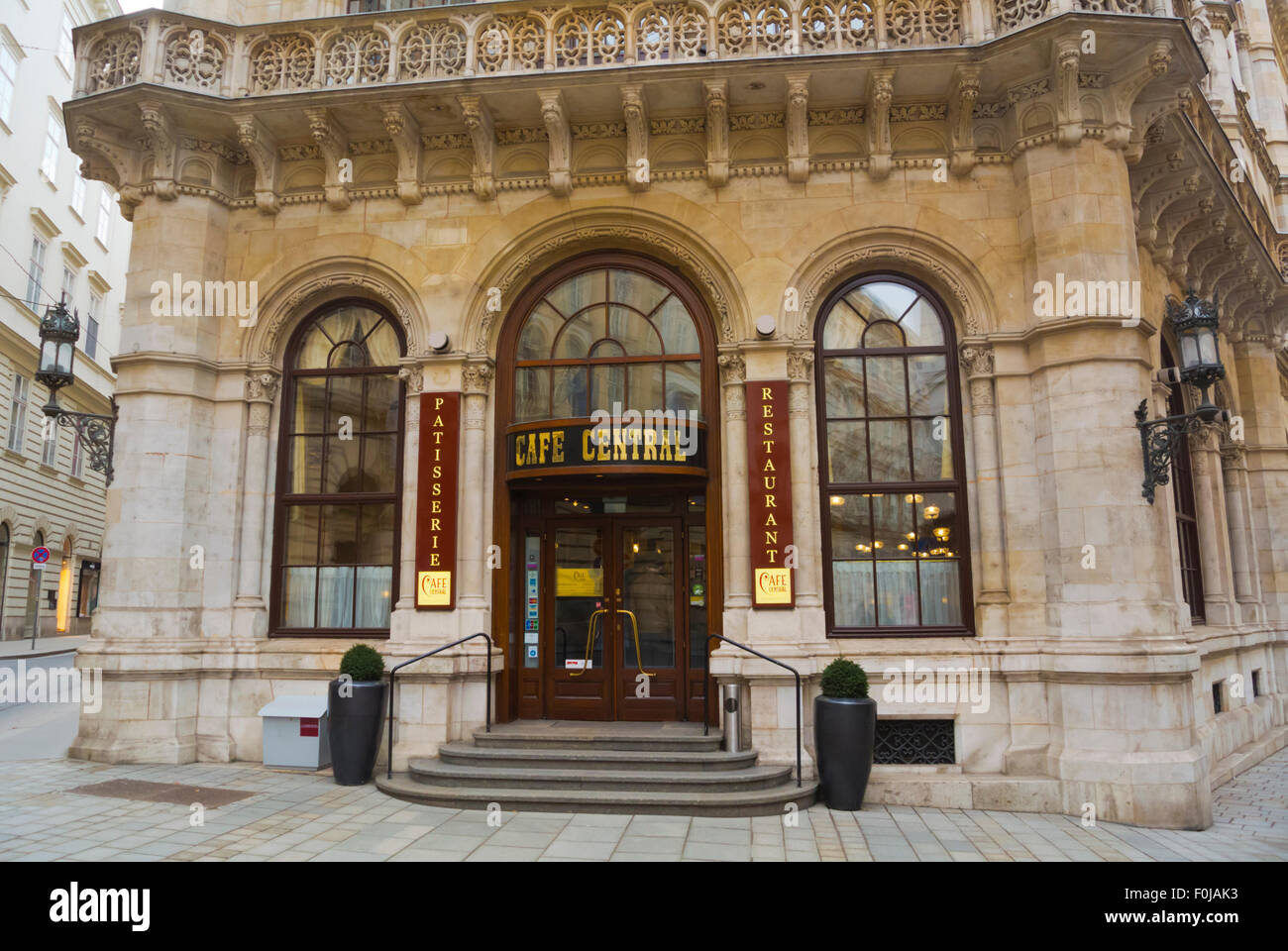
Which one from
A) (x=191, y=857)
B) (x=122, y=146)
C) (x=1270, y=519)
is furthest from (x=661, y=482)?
(x=1270, y=519)

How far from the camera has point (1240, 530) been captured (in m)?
14.0

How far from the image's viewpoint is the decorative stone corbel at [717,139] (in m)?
9.85

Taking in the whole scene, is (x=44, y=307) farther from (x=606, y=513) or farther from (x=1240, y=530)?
(x=1240, y=530)

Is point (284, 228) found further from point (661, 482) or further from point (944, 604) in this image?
point (944, 604)

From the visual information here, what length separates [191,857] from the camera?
21.2 ft

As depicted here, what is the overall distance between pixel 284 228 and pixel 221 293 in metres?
1.17

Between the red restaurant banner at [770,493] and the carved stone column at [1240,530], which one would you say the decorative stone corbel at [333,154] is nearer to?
the red restaurant banner at [770,493]

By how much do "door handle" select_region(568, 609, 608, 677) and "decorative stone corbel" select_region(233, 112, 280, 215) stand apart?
6.75 metres

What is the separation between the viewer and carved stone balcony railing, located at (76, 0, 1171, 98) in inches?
383

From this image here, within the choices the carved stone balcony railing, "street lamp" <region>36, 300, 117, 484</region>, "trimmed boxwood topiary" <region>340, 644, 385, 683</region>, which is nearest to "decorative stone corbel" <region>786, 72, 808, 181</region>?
the carved stone balcony railing

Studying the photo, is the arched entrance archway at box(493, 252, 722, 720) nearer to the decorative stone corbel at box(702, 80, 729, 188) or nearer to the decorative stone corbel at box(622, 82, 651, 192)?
the decorative stone corbel at box(622, 82, 651, 192)

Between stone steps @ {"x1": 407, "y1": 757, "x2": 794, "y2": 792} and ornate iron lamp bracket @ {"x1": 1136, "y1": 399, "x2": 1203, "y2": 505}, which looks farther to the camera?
ornate iron lamp bracket @ {"x1": 1136, "y1": 399, "x2": 1203, "y2": 505}

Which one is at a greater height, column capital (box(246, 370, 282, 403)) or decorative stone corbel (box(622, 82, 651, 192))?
decorative stone corbel (box(622, 82, 651, 192))

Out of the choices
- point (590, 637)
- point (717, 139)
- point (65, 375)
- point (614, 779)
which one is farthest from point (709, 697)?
point (65, 375)
